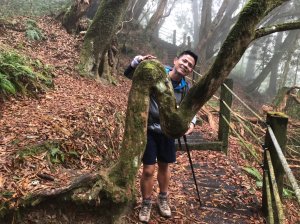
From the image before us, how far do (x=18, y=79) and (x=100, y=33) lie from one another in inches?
152

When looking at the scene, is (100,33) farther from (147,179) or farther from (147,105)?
(147,105)

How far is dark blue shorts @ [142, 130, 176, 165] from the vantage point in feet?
12.9

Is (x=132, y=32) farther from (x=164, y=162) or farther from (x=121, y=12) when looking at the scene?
(x=164, y=162)

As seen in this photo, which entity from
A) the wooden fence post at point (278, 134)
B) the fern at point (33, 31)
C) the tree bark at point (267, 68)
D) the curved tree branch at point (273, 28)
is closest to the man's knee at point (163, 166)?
the wooden fence post at point (278, 134)

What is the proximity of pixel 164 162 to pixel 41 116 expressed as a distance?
2117 millimetres

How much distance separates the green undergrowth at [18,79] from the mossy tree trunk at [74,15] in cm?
489

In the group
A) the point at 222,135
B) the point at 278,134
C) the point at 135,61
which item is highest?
the point at 135,61

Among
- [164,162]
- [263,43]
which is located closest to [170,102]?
[164,162]

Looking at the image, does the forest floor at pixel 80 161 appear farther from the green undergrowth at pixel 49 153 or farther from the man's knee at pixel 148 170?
the man's knee at pixel 148 170

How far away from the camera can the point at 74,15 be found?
1160cm

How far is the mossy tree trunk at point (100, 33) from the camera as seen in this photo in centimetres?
916

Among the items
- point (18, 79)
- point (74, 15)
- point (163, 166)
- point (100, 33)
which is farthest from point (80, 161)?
point (74, 15)

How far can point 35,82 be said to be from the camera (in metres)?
6.25

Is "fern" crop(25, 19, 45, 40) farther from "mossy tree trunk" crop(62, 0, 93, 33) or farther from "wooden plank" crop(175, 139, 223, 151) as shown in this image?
"wooden plank" crop(175, 139, 223, 151)
